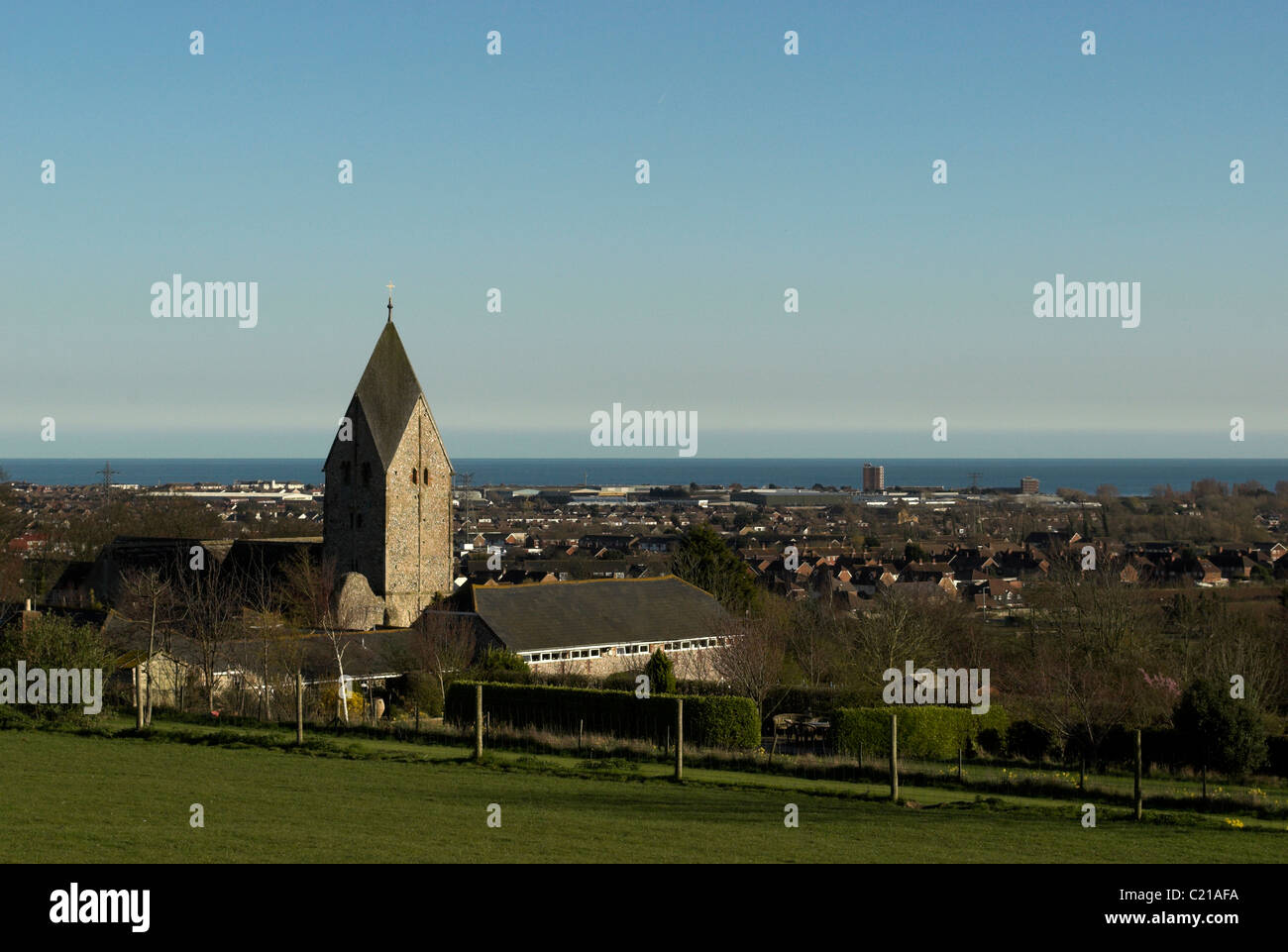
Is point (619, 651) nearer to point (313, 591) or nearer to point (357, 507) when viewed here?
point (313, 591)

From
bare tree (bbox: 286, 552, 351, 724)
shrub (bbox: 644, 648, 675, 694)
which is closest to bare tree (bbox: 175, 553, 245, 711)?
bare tree (bbox: 286, 552, 351, 724)

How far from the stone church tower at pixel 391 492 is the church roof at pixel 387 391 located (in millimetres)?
43

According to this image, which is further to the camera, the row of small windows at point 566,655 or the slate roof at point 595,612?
the slate roof at point 595,612

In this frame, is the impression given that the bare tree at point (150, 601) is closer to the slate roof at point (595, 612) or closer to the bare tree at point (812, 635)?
the slate roof at point (595, 612)

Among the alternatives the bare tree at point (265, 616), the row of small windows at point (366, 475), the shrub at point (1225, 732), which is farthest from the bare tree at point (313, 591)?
the shrub at point (1225, 732)

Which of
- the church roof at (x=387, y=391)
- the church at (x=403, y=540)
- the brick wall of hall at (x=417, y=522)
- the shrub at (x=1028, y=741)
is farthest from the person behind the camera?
the church roof at (x=387, y=391)

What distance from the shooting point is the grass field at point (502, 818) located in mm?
14812

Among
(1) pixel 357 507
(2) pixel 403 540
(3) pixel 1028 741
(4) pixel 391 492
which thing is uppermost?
(4) pixel 391 492

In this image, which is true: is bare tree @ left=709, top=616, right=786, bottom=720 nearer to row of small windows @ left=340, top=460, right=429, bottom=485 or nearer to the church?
the church

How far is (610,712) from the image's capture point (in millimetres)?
34938

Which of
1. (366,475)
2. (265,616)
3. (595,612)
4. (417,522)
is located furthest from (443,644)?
(366,475)

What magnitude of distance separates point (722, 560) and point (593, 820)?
159 feet

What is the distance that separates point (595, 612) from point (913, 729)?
21090 millimetres
